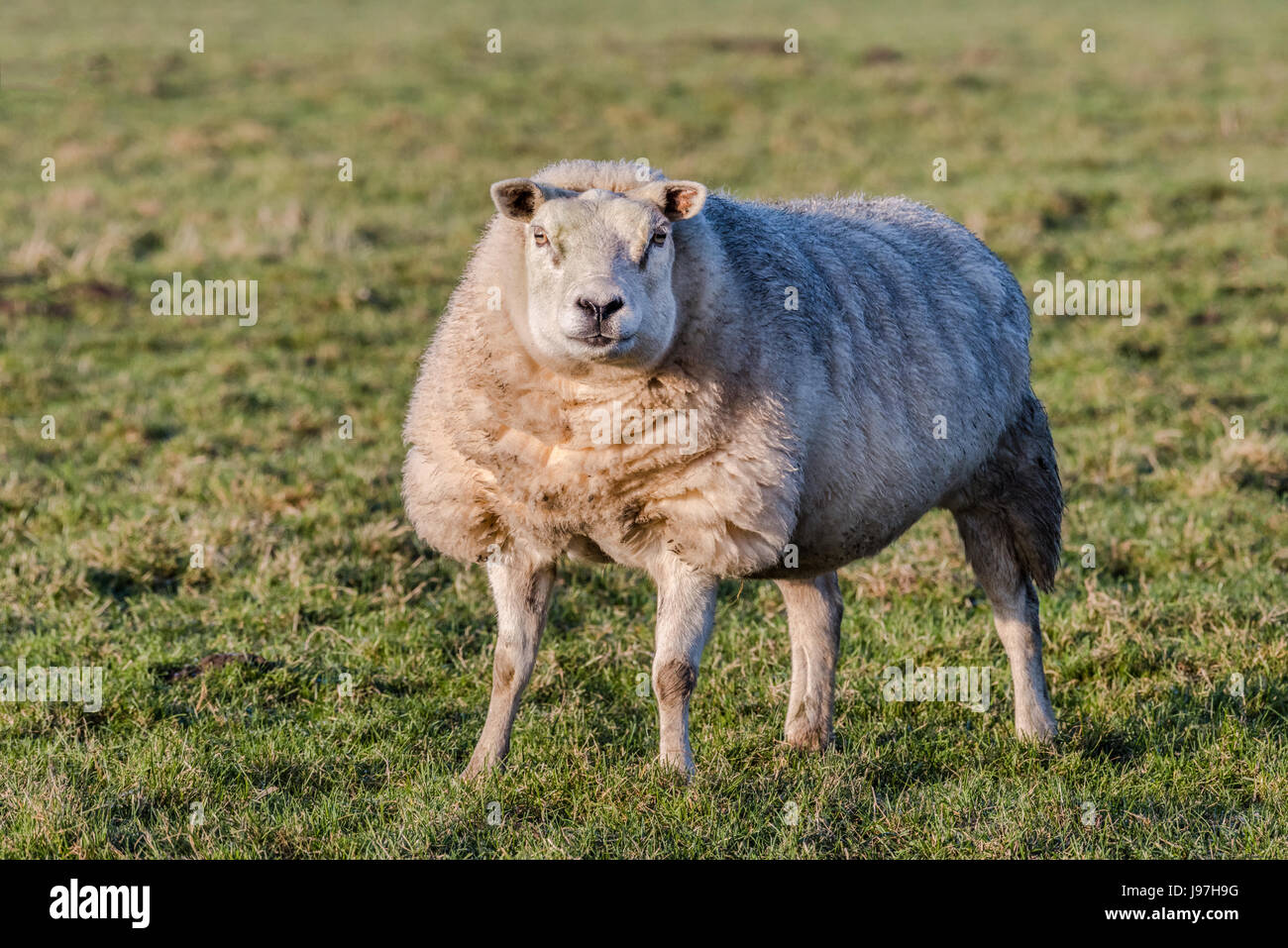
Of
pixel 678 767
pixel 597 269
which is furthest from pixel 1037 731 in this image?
pixel 597 269

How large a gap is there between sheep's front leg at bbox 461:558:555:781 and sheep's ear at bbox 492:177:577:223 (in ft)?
4.05

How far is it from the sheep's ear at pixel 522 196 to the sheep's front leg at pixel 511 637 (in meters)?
1.23

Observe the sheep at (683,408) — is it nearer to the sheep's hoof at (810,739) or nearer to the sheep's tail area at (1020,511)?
the sheep's hoof at (810,739)

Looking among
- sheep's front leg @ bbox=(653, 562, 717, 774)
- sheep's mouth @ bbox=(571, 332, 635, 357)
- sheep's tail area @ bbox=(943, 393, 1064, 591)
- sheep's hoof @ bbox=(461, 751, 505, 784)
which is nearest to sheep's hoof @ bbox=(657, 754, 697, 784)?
sheep's front leg @ bbox=(653, 562, 717, 774)

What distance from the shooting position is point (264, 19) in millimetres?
34031

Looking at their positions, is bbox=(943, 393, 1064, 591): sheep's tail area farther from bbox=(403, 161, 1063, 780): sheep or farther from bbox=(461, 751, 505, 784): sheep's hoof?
bbox=(461, 751, 505, 784): sheep's hoof

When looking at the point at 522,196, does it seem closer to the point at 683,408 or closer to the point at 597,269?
the point at 597,269

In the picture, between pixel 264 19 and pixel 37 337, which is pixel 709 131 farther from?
pixel 264 19

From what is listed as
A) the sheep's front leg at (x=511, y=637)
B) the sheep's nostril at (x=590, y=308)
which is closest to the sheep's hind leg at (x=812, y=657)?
the sheep's front leg at (x=511, y=637)

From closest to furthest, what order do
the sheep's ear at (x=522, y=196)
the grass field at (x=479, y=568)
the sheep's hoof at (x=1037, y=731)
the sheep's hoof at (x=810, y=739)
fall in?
the sheep's ear at (x=522, y=196)
the grass field at (x=479, y=568)
the sheep's hoof at (x=810, y=739)
the sheep's hoof at (x=1037, y=731)

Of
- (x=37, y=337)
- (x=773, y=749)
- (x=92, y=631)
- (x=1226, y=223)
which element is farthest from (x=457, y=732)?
(x=1226, y=223)

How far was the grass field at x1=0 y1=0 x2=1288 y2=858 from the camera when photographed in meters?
4.73

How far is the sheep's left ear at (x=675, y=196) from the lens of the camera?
4.52 m

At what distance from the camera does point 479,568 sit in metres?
7.16
